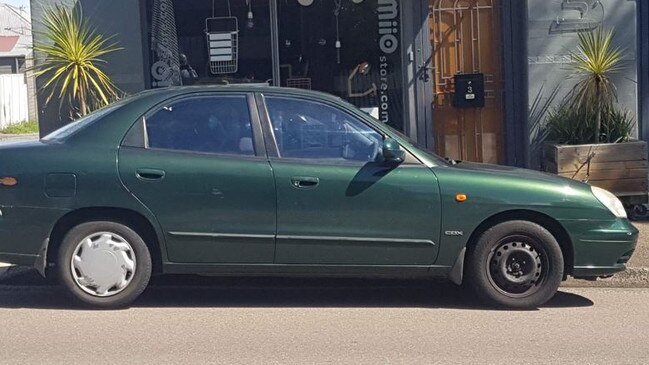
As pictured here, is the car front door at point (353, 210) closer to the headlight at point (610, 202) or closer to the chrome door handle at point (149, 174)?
the chrome door handle at point (149, 174)

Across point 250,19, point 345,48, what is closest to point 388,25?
point 345,48

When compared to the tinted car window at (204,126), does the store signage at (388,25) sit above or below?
above

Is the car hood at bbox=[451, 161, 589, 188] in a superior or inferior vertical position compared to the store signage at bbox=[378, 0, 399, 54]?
inferior

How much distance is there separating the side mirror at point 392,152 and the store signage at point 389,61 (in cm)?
503

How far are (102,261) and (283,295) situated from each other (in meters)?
1.57

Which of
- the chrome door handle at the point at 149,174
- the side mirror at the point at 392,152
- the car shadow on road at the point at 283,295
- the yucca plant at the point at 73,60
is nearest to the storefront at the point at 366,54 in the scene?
the yucca plant at the point at 73,60

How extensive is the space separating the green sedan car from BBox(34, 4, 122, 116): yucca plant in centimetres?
438

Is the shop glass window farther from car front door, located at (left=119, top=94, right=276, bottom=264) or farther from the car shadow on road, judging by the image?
Answer: car front door, located at (left=119, top=94, right=276, bottom=264)

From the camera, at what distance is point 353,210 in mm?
7188

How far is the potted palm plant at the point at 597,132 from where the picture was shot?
10.8 metres

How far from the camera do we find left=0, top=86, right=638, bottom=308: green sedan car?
7156 millimetres

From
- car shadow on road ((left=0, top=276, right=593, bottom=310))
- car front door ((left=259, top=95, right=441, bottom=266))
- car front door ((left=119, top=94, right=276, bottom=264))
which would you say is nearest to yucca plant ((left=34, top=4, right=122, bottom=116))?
car shadow on road ((left=0, top=276, right=593, bottom=310))

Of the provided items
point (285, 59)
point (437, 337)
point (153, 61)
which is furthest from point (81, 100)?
point (437, 337)

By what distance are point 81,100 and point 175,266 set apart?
498cm
